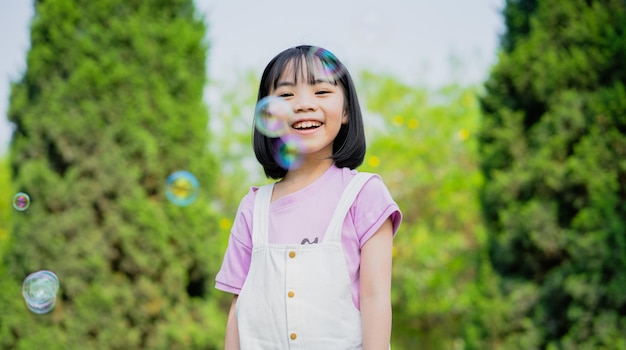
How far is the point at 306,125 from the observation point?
185 cm

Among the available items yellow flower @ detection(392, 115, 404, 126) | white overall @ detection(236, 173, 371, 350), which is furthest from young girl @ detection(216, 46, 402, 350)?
yellow flower @ detection(392, 115, 404, 126)

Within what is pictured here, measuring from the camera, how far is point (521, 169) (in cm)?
554

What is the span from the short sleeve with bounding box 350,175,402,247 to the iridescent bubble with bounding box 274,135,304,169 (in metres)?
0.22

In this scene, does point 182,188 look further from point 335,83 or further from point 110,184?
point 335,83

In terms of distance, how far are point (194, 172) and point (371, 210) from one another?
190 inches

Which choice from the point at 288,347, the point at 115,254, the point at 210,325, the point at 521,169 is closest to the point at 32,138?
the point at 115,254

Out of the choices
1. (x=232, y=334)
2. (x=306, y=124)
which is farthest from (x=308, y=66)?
(x=232, y=334)

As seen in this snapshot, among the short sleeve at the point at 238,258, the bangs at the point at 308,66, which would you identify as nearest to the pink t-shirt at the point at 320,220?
the short sleeve at the point at 238,258

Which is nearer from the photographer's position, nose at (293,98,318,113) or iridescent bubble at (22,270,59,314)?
nose at (293,98,318,113)

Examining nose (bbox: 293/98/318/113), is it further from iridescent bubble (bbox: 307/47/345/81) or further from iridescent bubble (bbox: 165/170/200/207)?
iridescent bubble (bbox: 165/170/200/207)

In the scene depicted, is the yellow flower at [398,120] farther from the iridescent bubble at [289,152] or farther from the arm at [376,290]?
the arm at [376,290]

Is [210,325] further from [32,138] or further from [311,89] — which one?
[311,89]

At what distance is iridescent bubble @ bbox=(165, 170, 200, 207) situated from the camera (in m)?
5.60

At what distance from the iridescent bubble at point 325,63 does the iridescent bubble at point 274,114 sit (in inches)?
5.1
